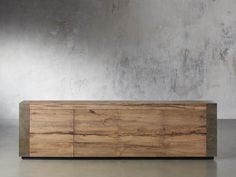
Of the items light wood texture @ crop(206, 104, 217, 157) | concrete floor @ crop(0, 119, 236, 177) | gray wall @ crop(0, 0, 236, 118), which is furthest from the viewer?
gray wall @ crop(0, 0, 236, 118)

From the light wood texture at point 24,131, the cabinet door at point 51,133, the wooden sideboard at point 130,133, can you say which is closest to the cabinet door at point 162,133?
the wooden sideboard at point 130,133

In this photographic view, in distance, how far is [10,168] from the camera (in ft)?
13.4

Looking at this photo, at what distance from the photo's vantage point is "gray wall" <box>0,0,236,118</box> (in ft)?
27.0

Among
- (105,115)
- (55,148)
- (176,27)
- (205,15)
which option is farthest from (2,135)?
(205,15)

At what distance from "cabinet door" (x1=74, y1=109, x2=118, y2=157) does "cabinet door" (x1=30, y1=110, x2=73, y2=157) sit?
0.11 m

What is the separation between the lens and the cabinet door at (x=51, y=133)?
4.51 m

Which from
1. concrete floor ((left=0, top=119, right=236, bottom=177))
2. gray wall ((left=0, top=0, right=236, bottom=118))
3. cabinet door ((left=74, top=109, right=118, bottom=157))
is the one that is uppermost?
gray wall ((left=0, top=0, right=236, bottom=118))

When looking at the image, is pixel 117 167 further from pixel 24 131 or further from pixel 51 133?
pixel 24 131

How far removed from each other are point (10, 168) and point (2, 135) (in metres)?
2.27

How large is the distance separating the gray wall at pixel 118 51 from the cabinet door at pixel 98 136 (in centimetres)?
378

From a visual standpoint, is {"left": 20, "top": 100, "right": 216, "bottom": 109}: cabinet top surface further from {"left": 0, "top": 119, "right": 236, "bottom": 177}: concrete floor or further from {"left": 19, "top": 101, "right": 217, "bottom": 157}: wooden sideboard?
{"left": 0, "top": 119, "right": 236, "bottom": 177}: concrete floor

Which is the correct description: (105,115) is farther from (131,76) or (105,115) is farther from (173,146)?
(131,76)

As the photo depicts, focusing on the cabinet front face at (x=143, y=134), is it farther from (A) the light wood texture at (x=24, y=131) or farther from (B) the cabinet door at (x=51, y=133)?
(A) the light wood texture at (x=24, y=131)

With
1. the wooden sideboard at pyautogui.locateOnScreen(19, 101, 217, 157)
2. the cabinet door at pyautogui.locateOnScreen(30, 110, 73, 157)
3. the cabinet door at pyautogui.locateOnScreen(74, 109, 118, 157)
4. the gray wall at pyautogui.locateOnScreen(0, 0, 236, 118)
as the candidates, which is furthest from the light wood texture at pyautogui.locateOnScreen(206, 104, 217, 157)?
the gray wall at pyautogui.locateOnScreen(0, 0, 236, 118)
